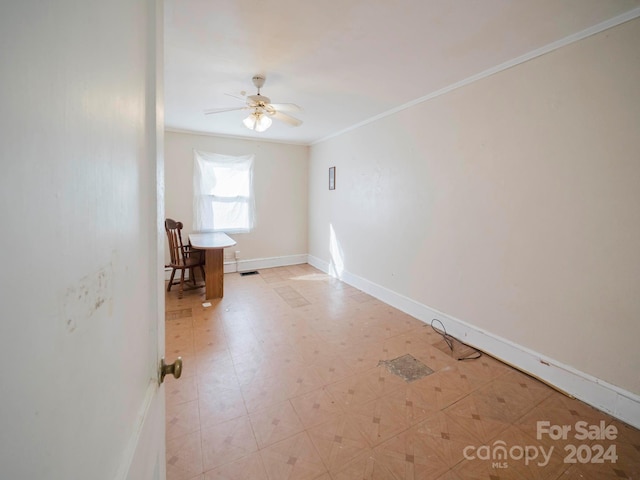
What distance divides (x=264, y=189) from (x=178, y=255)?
A: 2.00m

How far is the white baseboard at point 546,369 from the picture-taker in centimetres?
173

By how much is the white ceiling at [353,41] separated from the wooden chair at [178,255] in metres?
1.66

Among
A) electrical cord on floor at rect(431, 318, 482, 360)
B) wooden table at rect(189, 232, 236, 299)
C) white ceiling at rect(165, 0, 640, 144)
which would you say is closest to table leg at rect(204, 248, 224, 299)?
wooden table at rect(189, 232, 236, 299)

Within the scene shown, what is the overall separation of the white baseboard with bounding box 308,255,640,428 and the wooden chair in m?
3.03

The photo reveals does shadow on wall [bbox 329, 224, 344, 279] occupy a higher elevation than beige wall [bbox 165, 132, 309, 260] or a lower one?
lower

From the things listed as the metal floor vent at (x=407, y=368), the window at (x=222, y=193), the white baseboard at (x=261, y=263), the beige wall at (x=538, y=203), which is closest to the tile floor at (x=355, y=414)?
the metal floor vent at (x=407, y=368)

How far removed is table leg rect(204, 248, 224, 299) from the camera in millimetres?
3654

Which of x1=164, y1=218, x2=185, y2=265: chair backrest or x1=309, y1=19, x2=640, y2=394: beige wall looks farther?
x1=164, y1=218, x2=185, y2=265: chair backrest

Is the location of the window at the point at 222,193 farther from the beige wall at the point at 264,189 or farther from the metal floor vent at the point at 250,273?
the metal floor vent at the point at 250,273

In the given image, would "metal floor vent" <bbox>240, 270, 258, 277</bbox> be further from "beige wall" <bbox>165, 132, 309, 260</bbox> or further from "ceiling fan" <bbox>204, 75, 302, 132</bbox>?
"ceiling fan" <bbox>204, 75, 302, 132</bbox>

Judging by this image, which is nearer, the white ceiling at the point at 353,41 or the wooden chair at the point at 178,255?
the white ceiling at the point at 353,41

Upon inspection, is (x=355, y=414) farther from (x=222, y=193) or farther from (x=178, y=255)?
(x=222, y=193)

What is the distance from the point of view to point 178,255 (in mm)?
3908

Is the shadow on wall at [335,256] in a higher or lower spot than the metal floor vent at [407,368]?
higher
